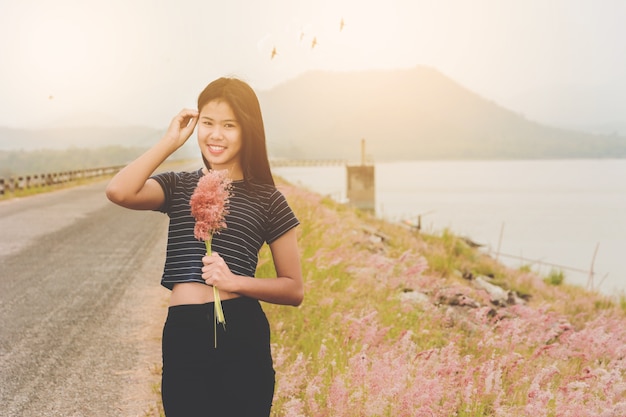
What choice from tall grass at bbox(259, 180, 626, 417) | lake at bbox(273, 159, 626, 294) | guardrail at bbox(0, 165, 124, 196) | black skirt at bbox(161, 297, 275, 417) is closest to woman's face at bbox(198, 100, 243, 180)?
black skirt at bbox(161, 297, 275, 417)

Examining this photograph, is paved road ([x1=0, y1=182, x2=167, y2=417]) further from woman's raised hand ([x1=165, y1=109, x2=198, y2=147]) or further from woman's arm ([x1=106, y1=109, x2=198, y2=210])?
woman's raised hand ([x1=165, y1=109, x2=198, y2=147])

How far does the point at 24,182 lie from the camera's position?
2911 cm

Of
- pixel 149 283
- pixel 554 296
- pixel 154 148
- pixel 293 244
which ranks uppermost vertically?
pixel 154 148

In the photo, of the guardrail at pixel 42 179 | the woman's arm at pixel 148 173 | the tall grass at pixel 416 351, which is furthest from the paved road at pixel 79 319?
the guardrail at pixel 42 179

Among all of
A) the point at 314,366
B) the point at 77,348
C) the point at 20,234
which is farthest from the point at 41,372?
the point at 20,234

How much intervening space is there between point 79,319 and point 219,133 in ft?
19.4

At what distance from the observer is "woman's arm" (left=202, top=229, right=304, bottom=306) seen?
2.29m

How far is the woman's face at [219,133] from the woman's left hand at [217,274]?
0.42 meters

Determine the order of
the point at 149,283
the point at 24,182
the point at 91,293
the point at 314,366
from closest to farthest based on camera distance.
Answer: the point at 314,366 → the point at 91,293 → the point at 149,283 → the point at 24,182

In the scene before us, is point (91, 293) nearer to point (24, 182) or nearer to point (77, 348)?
point (77, 348)

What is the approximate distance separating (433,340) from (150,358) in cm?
291

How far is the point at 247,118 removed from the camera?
254cm

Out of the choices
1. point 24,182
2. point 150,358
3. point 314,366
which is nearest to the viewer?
point 314,366

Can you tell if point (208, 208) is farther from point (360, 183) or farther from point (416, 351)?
point (360, 183)
